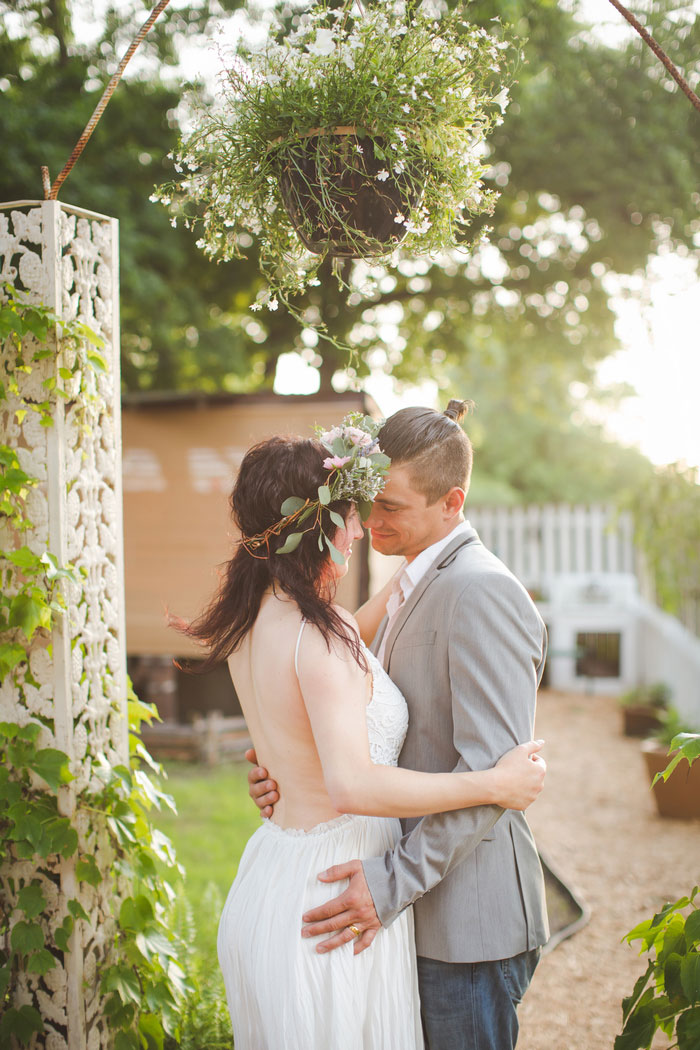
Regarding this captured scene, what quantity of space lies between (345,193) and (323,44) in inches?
11.7

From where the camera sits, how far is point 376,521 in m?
2.30

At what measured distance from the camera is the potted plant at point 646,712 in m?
9.30

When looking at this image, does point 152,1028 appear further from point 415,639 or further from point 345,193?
point 345,193

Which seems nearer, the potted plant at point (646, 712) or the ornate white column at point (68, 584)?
the ornate white column at point (68, 584)

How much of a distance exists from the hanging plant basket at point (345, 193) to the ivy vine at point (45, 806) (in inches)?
33.0

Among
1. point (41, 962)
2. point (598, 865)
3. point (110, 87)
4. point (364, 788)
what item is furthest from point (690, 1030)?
point (598, 865)

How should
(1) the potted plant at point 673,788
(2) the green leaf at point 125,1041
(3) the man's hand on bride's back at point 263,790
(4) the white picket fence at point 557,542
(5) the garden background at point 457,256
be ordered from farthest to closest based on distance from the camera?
(4) the white picket fence at point 557,542 → (5) the garden background at point 457,256 → (1) the potted plant at point 673,788 → (2) the green leaf at point 125,1041 → (3) the man's hand on bride's back at point 263,790

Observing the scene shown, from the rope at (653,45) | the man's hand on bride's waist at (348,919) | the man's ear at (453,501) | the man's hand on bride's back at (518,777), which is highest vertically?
the rope at (653,45)

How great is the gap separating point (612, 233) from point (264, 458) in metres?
7.60

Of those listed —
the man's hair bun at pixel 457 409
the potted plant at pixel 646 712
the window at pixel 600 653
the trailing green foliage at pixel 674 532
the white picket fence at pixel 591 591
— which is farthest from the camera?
the window at pixel 600 653

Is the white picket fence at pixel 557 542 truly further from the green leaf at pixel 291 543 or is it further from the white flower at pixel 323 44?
the white flower at pixel 323 44

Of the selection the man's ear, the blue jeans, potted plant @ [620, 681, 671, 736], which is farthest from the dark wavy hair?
potted plant @ [620, 681, 671, 736]

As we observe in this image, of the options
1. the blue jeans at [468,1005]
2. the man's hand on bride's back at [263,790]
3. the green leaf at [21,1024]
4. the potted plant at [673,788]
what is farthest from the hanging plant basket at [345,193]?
the potted plant at [673,788]

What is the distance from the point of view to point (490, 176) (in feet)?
25.5
